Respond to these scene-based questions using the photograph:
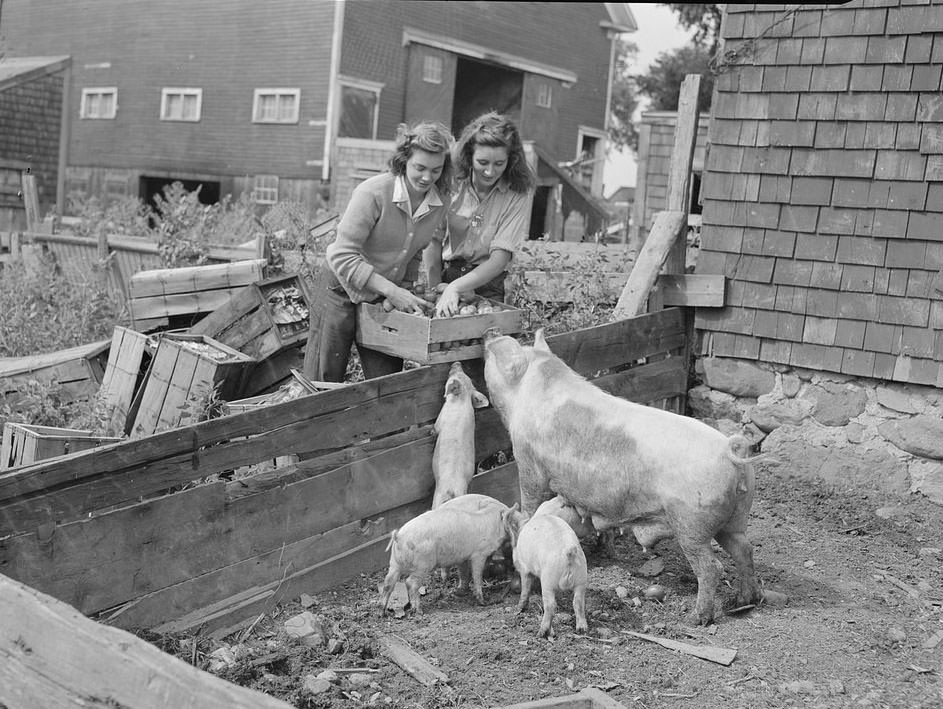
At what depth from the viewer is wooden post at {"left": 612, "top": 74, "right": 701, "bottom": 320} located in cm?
696

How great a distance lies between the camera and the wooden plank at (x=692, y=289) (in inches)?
281

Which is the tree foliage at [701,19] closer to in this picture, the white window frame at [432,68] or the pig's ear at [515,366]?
the white window frame at [432,68]

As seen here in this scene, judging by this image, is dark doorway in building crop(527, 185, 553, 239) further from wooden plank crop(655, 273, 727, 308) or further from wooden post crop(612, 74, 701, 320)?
wooden plank crop(655, 273, 727, 308)

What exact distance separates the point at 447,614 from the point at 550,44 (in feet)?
84.8

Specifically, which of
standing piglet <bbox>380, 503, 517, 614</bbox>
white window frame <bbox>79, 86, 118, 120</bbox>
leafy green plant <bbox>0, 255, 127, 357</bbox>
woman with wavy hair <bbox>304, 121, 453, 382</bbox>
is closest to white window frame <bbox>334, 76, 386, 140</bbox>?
A: white window frame <bbox>79, 86, 118, 120</bbox>

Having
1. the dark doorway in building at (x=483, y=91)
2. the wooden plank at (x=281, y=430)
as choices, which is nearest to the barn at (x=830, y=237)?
the wooden plank at (x=281, y=430)

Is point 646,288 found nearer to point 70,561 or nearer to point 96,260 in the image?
point 70,561

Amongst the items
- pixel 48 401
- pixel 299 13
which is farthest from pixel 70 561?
pixel 299 13

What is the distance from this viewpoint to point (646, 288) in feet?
22.8

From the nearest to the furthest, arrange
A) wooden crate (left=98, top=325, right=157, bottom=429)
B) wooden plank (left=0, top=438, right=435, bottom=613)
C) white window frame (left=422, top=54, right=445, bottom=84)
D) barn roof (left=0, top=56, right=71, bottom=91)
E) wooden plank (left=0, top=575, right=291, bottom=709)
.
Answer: wooden plank (left=0, top=575, right=291, bottom=709)
wooden plank (left=0, top=438, right=435, bottom=613)
wooden crate (left=98, top=325, right=157, bottom=429)
white window frame (left=422, top=54, right=445, bottom=84)
barn roof (left=0, top=56, right=71, bottom=91)

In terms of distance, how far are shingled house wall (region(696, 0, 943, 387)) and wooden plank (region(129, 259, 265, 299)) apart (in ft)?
11.8

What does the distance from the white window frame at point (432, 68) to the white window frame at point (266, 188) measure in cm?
474

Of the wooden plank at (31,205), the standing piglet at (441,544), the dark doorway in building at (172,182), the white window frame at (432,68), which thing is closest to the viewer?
the standing piglet at (441,544)

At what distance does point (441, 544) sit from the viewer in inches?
170
